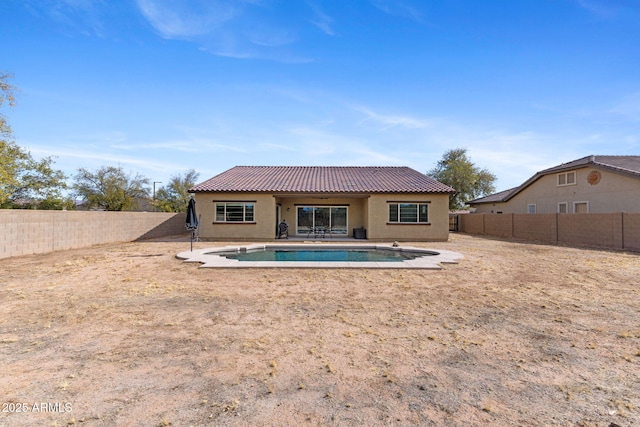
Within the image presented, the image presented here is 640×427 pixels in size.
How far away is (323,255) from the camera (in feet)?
42.9

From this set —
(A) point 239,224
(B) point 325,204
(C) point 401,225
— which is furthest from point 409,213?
(A) point 239,224

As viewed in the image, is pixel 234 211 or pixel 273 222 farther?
pixel 234 211

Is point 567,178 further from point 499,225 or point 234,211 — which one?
point 234,211

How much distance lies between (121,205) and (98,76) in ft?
75.6

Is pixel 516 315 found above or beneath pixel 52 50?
beneath

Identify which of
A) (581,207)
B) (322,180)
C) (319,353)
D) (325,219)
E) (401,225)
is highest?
(322,180)

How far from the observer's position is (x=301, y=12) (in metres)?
11.4

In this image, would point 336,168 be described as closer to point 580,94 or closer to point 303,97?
point 303,97

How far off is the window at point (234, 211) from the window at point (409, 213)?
8.50 m

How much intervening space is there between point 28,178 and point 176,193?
17.3 metres

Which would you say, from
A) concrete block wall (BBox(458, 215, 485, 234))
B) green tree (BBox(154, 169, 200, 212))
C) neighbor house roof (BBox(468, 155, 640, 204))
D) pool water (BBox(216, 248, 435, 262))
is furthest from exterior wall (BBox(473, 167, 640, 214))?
green tree (BBox(154, 169, 200, 212))

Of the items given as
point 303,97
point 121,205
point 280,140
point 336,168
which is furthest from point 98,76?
point 121,205

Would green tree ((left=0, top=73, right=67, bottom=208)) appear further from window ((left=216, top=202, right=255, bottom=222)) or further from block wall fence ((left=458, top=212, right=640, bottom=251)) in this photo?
block wall fence ((left=458, top=212, right=640, bottom=251))

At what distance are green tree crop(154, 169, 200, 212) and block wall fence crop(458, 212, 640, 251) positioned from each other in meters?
34.7
